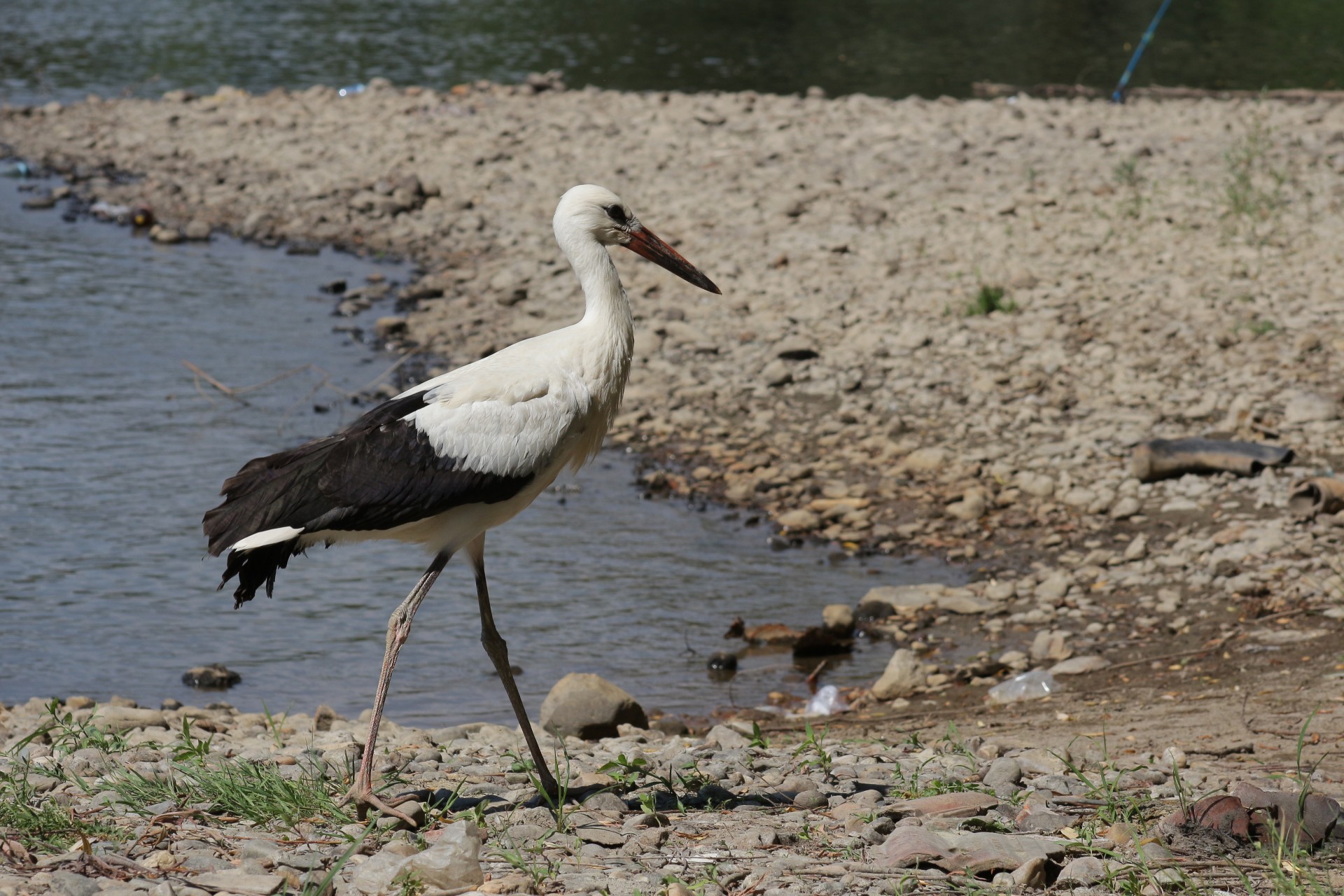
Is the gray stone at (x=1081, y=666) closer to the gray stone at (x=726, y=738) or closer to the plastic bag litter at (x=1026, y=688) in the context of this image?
the plastic bag litter at (x=1026, y=688)

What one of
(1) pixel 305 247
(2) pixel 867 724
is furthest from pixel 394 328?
(2) pixel 867 724

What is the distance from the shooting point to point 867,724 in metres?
6.23

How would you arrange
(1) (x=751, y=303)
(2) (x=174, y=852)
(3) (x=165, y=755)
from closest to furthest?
1. (2) (x=174, y=852)
2. (3) (x=165, y=755)
3. (1) (x=751, y=303)

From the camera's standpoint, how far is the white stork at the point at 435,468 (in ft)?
15.0

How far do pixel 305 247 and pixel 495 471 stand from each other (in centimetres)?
1134

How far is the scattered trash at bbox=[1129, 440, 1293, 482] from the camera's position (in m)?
7.89

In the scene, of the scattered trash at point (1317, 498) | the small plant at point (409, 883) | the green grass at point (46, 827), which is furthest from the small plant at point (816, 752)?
the scattered trash at point (1317, 498)

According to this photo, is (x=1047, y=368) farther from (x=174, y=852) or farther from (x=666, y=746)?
(x=174, y=852)

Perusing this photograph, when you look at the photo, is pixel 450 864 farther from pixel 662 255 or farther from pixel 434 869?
pixel 662 255

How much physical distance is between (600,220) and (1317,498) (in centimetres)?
442

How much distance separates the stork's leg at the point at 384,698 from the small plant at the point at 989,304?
6.67m

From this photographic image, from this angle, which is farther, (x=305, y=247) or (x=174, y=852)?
(x=305, y=247)

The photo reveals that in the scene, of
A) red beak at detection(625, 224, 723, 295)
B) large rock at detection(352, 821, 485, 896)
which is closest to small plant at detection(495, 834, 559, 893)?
large rock at detection(352, 821, 485, 896)

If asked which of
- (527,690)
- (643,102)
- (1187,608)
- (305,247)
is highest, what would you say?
(643,102)
